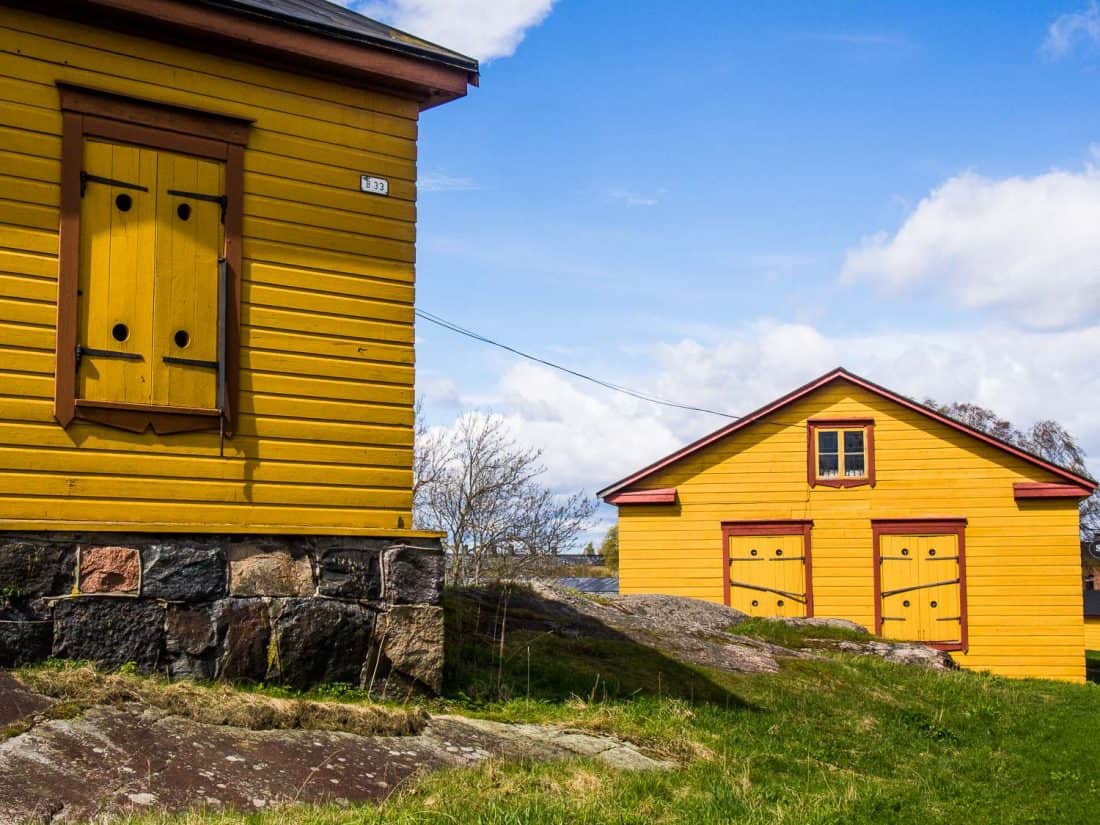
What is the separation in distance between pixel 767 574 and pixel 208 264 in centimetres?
1605

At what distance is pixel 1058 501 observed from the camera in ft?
75.6

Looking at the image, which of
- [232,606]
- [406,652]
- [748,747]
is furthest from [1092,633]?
[232,606]

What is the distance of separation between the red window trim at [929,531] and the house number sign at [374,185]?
15.4 metres

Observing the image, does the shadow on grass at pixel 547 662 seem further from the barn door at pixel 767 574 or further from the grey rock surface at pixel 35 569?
the barn door at pixel 767 574

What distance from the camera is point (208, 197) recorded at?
9.63 m

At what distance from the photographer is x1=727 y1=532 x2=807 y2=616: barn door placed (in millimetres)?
23359

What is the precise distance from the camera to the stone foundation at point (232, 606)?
8508mm

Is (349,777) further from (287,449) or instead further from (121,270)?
(121,270)

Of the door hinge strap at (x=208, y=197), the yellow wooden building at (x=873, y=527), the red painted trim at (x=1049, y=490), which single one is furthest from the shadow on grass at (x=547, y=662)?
the red painted trim at (x=1049, y=490)

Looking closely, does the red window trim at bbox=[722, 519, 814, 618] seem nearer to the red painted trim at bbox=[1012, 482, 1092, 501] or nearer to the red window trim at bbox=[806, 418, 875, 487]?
the red window trim at bbox=[806, 418, 875, 487]

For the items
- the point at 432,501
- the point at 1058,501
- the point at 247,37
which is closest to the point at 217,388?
the point at 247,37

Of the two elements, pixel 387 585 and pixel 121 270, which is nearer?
pixel 121 270

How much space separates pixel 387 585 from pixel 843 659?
29.0 ft

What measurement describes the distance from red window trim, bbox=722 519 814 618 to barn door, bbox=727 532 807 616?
6 centimetres
